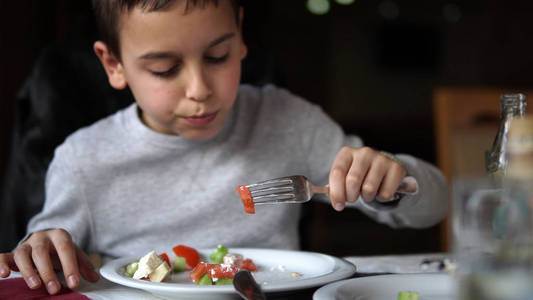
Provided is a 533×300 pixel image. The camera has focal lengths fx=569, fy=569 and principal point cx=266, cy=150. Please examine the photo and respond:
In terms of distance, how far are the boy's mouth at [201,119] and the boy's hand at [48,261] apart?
34cm

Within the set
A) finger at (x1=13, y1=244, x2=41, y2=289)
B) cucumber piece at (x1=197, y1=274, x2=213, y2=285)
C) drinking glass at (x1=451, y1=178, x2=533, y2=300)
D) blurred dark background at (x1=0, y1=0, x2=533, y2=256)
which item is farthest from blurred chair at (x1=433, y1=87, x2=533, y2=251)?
blurred dark background at (x1=0, y1=0, x2=533, y2=256)

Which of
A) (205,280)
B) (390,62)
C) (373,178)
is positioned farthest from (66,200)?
(390,62)

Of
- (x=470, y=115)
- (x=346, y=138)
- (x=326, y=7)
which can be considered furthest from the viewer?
(x=326, y=7)

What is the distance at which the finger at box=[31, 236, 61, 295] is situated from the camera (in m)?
0.77

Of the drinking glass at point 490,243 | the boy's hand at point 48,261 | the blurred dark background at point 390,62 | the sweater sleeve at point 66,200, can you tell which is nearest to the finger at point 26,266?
the boy's hand at point 48,261

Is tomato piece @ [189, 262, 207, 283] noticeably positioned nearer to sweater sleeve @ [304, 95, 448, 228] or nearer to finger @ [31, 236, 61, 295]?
finger @ [31, 236, 61, 295]

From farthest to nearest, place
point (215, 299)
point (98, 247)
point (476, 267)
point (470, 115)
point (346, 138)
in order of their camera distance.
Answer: point (470, 115) → point (346, 138) → point (98, 247) → point (215, 299) → point (476, 267)

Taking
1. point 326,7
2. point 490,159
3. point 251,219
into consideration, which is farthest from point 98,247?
point 326,7

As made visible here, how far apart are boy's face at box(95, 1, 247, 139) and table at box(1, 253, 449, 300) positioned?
0.38 m

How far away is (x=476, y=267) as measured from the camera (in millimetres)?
359

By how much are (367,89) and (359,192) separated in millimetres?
4790

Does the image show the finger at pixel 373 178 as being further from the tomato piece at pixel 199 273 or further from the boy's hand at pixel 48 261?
the boy's hand at pixel 48 261

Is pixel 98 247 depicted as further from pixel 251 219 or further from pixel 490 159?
pixel 490 159

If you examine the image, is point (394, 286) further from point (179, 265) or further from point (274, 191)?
point (179, 265)
